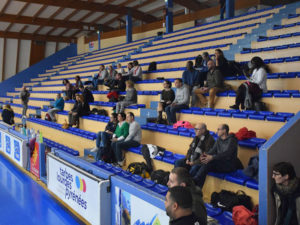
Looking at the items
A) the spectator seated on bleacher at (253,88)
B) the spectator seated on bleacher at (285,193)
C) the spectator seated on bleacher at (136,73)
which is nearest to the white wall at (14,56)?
the spectator seated on bleacher at (136,73)

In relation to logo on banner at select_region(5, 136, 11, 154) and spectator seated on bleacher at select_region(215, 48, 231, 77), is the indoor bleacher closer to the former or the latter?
spectator seated on bleacher at select_region(215, 48, 231, 77)

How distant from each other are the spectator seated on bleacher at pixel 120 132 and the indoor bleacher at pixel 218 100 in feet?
0.98

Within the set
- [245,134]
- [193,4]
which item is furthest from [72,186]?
[193,4]

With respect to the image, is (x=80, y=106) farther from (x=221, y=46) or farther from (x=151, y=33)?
(x=151, y=33)

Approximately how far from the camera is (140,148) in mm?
4992

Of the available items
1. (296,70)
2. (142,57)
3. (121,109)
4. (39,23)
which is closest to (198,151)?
(296,70)

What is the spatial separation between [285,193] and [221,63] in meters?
3.75

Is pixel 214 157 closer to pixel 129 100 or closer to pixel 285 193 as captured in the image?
pixel 285 193

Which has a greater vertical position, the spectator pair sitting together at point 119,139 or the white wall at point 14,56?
the white wall at point 14,56

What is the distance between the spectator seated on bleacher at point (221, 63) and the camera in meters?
5.75

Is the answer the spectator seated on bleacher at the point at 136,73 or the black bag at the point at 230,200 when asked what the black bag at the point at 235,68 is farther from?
the black bag at the point at 230,200

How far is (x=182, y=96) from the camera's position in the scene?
5574 millimetres

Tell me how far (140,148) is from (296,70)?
3.09 meters

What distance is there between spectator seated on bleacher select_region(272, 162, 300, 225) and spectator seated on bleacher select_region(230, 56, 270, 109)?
A: 87.3 inches
